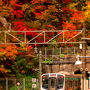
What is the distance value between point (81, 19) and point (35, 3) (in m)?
6.43

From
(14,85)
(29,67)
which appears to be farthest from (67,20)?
(14,85)

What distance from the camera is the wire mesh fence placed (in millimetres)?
34397

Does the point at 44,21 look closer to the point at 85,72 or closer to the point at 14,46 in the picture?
the point at 14,46

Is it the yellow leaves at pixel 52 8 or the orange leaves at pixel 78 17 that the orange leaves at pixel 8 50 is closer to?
the yellow leaves at pixel 52 8

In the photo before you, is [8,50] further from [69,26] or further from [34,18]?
[34,18]

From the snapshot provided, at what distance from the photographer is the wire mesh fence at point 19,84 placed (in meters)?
34.4

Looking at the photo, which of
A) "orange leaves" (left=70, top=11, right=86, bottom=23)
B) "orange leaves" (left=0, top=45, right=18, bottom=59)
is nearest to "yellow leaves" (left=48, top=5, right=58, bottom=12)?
"orange leaves" (left=70, top=11, right=86, bottom=23)

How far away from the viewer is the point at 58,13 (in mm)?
37406

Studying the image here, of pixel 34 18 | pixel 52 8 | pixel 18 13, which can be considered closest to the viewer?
pixel 52 8

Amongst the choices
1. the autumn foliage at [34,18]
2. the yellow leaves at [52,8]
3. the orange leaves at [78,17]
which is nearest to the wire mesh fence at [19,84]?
the autumn foliage at [34,18]

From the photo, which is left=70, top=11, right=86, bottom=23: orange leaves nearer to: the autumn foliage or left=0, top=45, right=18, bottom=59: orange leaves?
the autumn foliage

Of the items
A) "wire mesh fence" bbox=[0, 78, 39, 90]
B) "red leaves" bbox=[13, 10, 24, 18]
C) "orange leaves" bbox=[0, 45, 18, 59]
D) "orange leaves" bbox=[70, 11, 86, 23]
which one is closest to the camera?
"orange leaves" bbox=[0, 45, 18, 59]

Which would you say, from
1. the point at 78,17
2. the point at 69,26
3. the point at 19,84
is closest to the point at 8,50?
the point at 19,84

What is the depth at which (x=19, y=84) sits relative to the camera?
1346 inches
